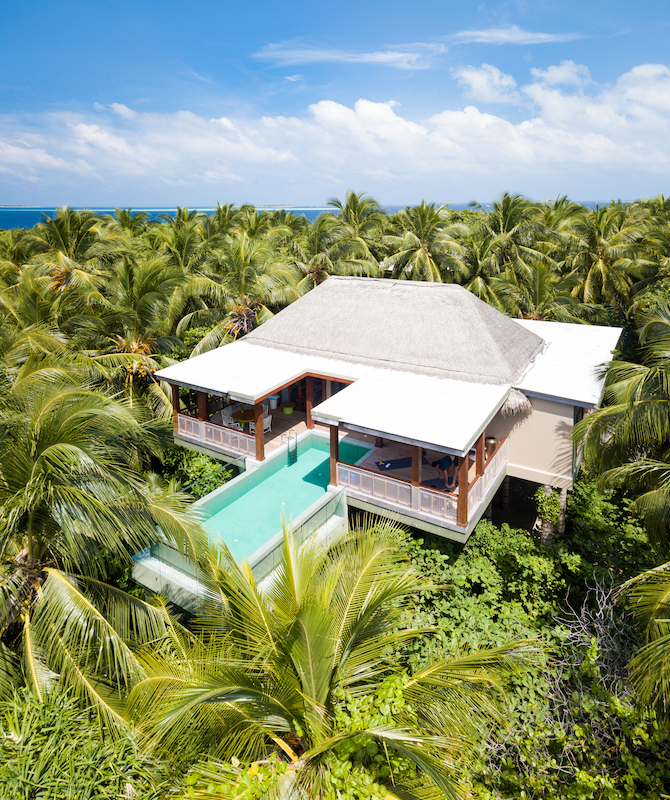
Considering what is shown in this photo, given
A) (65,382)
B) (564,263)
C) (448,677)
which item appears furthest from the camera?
(564,263)

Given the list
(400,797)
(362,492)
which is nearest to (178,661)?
(400,797)

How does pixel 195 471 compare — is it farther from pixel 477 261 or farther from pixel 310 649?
pixel 477 261

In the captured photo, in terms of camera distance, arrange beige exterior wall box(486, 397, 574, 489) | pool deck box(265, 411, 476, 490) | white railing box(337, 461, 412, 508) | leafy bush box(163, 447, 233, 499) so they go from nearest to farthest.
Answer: white railing box(337, 461, 412, 508), beige exterior wall box(486, 397, 574, 489), pool deck box(265, 411, 476, 490), leafy bush box(163, 447, 233, 499)

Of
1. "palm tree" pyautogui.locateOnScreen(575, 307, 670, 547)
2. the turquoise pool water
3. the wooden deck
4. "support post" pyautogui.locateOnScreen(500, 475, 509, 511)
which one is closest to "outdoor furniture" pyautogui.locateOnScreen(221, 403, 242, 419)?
the turquoise pool water

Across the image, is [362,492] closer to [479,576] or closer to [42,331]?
[479,576]

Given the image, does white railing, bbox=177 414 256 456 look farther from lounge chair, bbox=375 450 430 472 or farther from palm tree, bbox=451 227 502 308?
palm tree, bbox=451 227 502 308

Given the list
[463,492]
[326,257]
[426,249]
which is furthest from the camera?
[426,249]

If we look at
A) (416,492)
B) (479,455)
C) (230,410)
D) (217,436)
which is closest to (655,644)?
(416,492)
